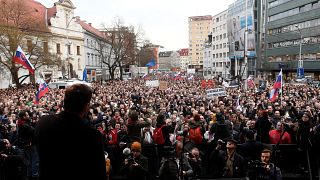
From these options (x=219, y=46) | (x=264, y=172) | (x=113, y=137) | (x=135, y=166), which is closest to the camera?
(x=264, y=172)

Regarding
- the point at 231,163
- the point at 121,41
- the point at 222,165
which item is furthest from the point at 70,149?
the point at 121,41

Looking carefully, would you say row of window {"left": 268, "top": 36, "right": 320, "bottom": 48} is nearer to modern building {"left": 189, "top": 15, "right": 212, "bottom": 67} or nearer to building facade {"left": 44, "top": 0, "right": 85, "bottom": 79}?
building facade {"left": 44, "top": 0, "right": 85, "bottom": 79}

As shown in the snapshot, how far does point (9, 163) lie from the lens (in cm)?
671

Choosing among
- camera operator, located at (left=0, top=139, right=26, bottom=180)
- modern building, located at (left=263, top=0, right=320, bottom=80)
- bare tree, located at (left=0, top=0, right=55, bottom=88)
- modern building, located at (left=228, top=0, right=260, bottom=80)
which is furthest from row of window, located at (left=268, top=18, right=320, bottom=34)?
camera operator, located at (left=0, top=139, right=26, bottom=180)

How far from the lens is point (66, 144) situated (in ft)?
7.27

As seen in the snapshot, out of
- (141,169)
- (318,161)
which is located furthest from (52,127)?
(318,161)

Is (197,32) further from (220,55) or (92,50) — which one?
(92,50)

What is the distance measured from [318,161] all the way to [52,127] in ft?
19.4

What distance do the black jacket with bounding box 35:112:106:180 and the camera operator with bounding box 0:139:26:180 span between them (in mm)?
5000

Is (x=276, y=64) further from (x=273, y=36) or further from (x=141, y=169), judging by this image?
(x=141, y=169)

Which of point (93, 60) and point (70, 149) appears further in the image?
point (93, 60)

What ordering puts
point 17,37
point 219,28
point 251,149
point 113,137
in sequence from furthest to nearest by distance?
point 219,28 < point 17,37 < point 113,137 < point 251,149

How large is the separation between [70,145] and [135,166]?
3321 mm

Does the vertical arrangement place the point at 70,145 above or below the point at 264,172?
above
